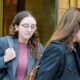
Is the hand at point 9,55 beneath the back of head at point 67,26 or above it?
beneath

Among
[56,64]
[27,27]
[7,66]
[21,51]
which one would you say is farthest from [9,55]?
[56,64]

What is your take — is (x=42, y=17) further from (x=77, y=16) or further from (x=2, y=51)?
(x=77, y=16)

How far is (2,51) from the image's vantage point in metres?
5.51

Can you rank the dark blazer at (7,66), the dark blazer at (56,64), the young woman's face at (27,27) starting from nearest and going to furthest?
1. the dark blazer at (56,64)
2. the dark blazer at (7,66)
3. the young woman's face at (27,27)

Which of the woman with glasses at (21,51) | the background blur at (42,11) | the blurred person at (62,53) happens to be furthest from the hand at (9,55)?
the background blur at (42,11)

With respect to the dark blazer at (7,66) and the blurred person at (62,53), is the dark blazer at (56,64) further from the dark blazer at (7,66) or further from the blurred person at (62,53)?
the dark blazer at (7,66)

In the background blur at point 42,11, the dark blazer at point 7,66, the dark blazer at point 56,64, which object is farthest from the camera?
the background blur at point 42,11

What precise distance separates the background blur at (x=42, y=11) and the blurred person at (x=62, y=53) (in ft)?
21.3

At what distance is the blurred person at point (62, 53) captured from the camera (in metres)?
4.05

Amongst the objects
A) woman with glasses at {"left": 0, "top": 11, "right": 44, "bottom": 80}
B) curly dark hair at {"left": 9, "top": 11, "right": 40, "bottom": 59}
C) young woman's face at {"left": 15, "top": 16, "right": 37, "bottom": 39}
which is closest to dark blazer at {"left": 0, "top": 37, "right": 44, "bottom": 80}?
woman with glasses at {"left": 0, "top": 11, "right": 44, "bottom": 80}

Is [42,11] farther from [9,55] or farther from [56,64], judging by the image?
[56,64]

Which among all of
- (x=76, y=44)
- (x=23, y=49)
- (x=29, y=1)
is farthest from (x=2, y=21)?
(x=76, y=44)

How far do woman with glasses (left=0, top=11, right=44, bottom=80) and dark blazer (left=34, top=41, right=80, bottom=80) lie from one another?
51.8 inches

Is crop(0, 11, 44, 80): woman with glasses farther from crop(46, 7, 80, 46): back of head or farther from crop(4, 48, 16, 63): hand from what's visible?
crop(46, 7, 80, 46): back of head
